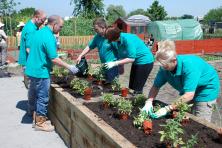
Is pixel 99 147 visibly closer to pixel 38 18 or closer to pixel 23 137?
pixel 23 137

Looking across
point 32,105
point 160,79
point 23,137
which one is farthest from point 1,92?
point 160,79

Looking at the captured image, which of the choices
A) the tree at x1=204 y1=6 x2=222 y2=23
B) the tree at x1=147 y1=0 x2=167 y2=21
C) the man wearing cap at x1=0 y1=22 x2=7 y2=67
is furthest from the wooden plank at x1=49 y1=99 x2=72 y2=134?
the tree at x1=204 y1=6 x2=222 y2=23

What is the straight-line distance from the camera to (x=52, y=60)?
212 inches

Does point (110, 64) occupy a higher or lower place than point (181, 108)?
higher

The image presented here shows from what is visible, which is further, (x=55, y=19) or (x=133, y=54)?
(x=133, y=54)

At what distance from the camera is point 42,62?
17.9 ft

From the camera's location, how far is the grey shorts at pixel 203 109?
4082 mm

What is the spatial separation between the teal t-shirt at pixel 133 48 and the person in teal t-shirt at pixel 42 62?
0.82 m

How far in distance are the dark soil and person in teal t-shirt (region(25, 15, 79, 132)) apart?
4.75ft

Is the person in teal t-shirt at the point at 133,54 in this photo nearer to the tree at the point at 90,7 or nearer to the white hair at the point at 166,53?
the white hair at the point at 166,53

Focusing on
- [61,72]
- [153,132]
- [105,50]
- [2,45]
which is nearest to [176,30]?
[2,45]

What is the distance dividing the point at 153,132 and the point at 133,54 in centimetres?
207

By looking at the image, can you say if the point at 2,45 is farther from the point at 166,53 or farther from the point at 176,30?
the point at 176,30

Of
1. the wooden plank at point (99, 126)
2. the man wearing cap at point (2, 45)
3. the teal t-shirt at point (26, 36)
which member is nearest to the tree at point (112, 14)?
→ the man wearing cap at point (2, 45)
